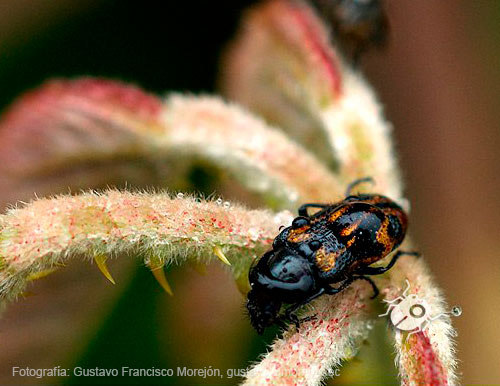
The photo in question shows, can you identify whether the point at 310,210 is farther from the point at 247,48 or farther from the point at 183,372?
the point at 247,48

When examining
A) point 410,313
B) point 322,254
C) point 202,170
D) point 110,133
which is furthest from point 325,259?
point 110,133

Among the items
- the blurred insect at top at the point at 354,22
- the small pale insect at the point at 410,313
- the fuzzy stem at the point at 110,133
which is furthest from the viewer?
the blurred insect at top at the point at 354,22

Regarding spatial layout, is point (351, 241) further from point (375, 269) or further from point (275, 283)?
point (275, 283)

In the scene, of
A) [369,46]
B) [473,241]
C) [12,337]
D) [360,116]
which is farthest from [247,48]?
[12,337]

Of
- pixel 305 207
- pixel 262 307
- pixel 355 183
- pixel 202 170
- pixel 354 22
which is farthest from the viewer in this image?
pixel 354 22

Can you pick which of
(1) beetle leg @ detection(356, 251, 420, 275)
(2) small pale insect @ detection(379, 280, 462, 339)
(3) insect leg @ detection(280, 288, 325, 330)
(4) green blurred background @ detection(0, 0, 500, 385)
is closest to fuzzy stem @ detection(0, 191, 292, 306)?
(3) insect leg @ detection(280, 288, 325, 330)

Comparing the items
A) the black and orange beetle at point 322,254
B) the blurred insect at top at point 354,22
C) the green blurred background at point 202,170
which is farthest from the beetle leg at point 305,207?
the blurred insect at top at point 354,22

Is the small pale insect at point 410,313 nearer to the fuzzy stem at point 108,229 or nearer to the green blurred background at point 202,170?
the fuzzy stem at point 108,229
